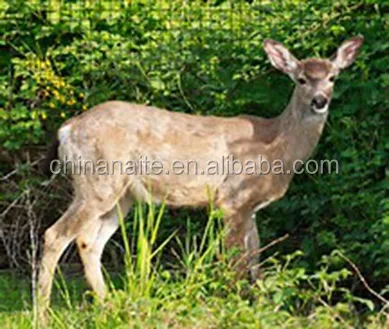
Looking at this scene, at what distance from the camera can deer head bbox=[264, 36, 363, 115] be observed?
8992mm

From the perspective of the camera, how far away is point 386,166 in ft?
29.1

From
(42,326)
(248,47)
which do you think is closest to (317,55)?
(248,47)

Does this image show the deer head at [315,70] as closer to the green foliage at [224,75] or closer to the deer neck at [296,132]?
the deer neck at [296,132]

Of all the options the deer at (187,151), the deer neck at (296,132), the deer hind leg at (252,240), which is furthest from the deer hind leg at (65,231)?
the deer neck at (296,132)

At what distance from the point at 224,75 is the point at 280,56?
88cm

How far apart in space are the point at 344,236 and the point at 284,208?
2.60ft

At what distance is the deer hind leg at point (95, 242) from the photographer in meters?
9.14

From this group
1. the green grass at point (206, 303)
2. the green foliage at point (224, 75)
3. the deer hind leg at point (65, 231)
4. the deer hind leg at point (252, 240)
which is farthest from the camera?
the deer hind leg at point (252, 240)

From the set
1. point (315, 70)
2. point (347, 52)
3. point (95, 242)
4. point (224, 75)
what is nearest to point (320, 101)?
point (315, 70)

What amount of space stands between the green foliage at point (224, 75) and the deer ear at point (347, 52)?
0.47 ft

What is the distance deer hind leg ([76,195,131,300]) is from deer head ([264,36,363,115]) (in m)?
1.60

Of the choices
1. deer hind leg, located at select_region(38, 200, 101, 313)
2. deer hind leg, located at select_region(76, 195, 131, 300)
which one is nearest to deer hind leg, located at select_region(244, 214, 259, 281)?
deer hind leg, located at select_region(76, 195, 131, 300)

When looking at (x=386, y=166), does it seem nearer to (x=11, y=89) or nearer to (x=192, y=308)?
(x=192, y=308)

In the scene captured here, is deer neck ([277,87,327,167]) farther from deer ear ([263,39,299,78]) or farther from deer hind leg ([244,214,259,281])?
deer hind leg ([244,214,259,281])
